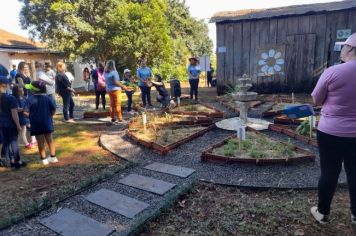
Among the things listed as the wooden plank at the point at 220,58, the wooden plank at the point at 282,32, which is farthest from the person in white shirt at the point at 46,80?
the wooden plank at the point at 282,32

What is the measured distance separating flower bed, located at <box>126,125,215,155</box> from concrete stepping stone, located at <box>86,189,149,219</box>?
5.99 ft

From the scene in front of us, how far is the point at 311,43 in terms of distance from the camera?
12766 millimetres

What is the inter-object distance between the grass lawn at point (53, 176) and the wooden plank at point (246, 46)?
902 centimetres

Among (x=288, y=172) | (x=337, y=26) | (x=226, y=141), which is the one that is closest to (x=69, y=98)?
(x=226, y=141)

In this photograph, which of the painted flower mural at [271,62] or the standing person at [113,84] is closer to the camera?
the standing person at [113,84]

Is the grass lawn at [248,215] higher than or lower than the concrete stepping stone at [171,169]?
lower

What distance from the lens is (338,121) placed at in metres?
3.07

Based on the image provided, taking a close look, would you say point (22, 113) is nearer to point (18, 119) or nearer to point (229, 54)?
point (18, 119)

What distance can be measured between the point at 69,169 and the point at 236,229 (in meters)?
3.31

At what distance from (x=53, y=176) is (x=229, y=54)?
10969mm

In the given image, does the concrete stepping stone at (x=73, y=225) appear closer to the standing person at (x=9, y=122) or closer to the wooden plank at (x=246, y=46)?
the standing person at (x=9, y=122)

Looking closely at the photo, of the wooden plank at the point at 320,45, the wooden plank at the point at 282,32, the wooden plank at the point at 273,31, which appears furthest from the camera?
the wooden plank at the point at 273,31

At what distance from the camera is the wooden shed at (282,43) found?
40.6 feet

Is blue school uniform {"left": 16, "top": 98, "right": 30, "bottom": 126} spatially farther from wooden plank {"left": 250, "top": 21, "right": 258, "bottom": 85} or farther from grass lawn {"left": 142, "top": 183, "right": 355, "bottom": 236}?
wooden plank {"left": 250, "top": 21, "right": 258, "bottom": 85}
